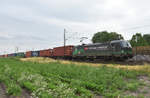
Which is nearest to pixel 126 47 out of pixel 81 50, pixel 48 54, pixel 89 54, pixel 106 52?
pixel 106 52

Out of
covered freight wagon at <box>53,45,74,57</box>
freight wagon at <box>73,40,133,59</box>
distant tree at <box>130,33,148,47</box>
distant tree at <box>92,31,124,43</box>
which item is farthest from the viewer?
distant tree at <box>92,31,124,43</box>

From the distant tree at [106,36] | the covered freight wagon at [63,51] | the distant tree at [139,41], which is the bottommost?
the covered freight wagon at [63,51]

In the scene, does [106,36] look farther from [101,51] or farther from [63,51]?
[101,51]

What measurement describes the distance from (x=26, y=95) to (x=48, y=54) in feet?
119

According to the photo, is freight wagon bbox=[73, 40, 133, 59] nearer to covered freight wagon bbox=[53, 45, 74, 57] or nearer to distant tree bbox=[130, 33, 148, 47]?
covered freight wagon bbox=[53, 45, 74, 57]

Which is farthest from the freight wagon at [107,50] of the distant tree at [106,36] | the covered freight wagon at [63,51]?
the distant tree at [106,36]

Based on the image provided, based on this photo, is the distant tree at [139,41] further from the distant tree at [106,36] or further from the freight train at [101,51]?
the freight train at [101,51]

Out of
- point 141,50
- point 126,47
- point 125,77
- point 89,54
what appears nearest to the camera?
point 125,77

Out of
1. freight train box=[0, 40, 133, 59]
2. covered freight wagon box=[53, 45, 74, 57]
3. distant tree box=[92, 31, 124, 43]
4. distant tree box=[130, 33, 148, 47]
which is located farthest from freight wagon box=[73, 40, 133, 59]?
distant tree box=[130, 33, 148, 47]

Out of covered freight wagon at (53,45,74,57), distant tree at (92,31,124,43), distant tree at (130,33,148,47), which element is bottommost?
covered freight wagon at (53,45,74,57)

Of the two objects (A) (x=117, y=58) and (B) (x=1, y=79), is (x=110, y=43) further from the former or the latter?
(B) (x=1, y=79)

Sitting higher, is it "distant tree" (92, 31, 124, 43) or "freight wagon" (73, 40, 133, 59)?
"distant tree" (92, 31, 124, 43)

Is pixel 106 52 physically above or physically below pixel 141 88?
above

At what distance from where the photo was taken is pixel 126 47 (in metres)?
19.6
